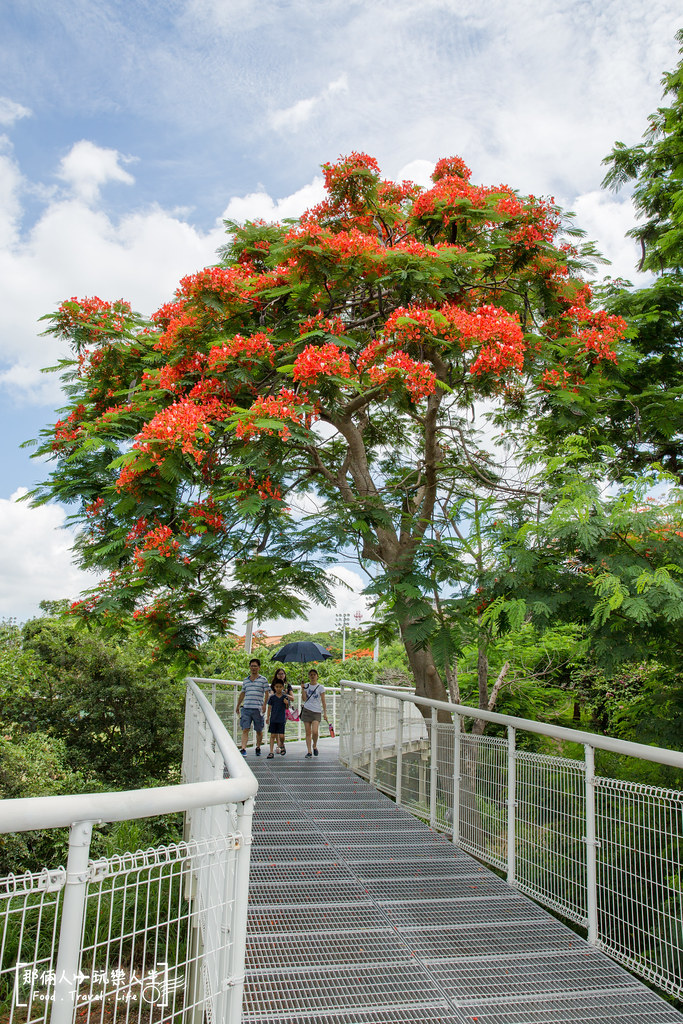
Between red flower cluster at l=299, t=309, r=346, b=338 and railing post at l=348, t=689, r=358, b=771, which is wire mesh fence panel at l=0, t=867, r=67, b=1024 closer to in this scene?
railing post at l=348, t=689, r=358, b=771

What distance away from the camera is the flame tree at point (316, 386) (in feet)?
27.0

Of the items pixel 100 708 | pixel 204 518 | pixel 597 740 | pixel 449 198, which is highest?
pixel 449 198

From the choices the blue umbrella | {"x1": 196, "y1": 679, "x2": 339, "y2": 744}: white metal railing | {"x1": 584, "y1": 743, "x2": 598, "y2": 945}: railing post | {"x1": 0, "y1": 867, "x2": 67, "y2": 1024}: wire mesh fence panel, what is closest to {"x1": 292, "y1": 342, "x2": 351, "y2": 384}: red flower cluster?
{"x1": 584, "y1": 743, "x2": 598, "y2": 945}: railing post

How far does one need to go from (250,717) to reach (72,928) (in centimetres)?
1060

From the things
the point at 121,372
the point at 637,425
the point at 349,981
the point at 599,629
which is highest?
the point at 121,372

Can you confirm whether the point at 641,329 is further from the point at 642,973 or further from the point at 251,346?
the point at 642,973

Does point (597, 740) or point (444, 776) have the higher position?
point (597, 740)

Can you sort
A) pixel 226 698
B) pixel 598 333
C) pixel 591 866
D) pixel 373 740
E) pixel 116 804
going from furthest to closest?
1. pixel 226 698
2. pixel 373 740
3. pixel 598 333
4. pixel 591 866
5. pixel 116 804

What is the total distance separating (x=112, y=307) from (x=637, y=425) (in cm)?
760

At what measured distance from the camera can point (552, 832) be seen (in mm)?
6031

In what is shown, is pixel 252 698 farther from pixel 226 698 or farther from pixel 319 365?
pixel 319 365

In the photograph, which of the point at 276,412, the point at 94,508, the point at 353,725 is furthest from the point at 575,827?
the point at 353,725

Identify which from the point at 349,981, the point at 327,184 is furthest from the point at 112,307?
the point at 349,981

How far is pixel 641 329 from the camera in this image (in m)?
11.0
